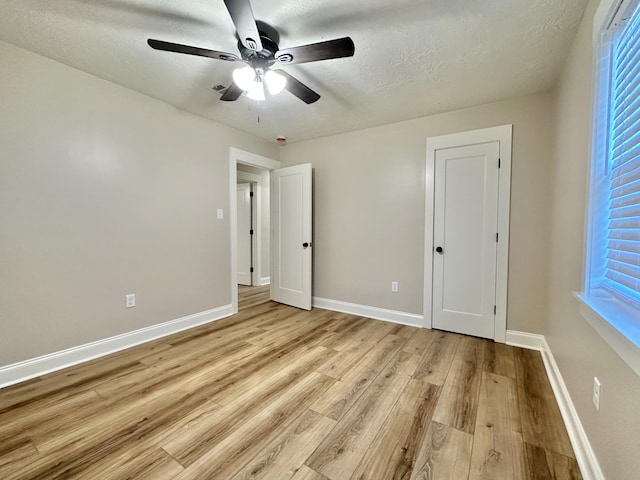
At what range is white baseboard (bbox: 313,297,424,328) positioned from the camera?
10.2 feet

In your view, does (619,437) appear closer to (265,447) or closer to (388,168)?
(265,447)

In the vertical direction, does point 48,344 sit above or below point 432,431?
above

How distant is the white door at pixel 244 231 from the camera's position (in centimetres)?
528

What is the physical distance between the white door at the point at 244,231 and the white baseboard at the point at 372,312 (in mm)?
2089

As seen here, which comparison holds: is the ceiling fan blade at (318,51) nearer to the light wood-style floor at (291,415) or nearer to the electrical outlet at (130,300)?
the light wood-style floor at (291,415)

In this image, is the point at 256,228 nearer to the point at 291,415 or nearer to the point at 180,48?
the point at 180,48

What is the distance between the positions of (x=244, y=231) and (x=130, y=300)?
2.97 meters

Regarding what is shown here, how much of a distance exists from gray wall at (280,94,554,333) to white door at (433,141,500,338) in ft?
0.56

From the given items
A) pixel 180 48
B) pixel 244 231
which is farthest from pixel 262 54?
pixel 244 231

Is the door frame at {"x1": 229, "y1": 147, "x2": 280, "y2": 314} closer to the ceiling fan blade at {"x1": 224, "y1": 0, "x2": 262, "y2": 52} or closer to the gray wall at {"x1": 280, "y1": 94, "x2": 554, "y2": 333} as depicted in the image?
the gray wall at {"x1": 280, "y1": 94, "x2": 554, "y2": 333}

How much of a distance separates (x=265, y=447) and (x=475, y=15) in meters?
2.73

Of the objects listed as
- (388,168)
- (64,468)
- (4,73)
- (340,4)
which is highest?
(340,4)

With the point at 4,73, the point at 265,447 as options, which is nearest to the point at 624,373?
the point at 265,447

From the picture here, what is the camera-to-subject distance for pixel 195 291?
121 inches
